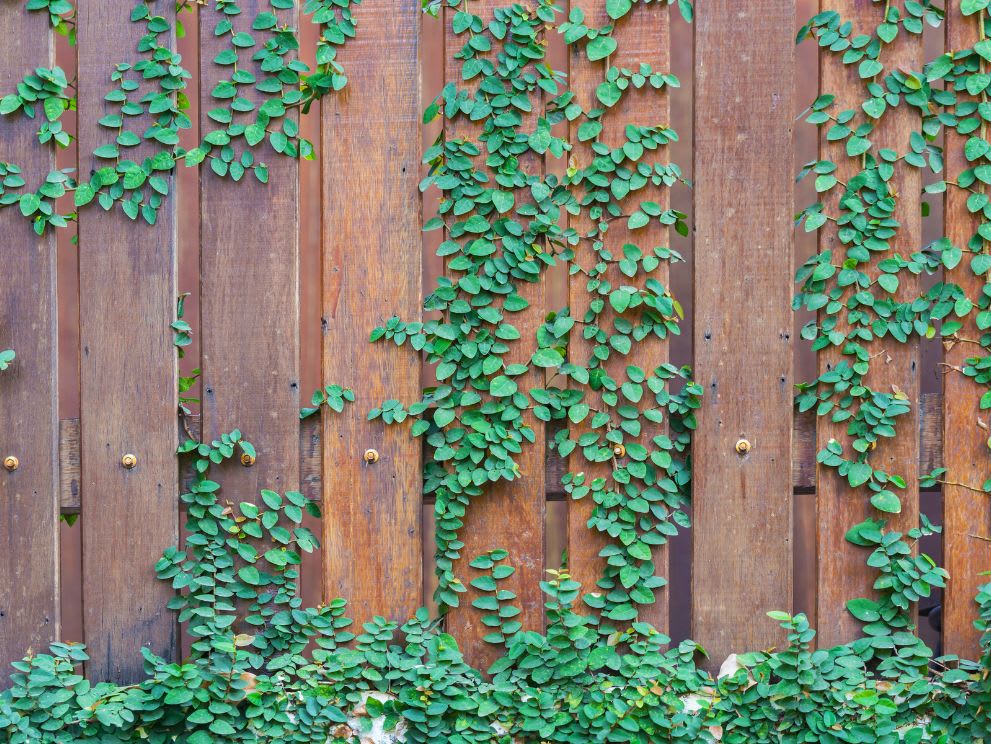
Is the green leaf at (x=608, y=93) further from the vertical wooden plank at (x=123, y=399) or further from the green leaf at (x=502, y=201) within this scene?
the vertical wooden plank at (x=123, y=399)

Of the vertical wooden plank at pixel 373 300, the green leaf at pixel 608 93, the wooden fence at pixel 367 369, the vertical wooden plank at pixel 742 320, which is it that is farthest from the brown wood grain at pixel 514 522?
the vertical wooden plank at pixel 742 320

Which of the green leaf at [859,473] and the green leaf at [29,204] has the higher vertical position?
the green leaf at [29,204]

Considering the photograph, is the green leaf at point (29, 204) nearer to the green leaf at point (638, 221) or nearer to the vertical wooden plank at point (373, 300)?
the vertical wooden plank at point (373, 300)

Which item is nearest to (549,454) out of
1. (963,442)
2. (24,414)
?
(963,442)

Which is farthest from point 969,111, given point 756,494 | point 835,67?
point 756,494

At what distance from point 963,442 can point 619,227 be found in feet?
3.55

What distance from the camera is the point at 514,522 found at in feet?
7.73

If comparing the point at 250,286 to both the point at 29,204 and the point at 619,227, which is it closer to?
the point at 29,204

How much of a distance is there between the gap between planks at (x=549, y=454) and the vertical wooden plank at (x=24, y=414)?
35 mm

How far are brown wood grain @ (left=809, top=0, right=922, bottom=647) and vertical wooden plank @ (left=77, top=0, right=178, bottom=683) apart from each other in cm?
174

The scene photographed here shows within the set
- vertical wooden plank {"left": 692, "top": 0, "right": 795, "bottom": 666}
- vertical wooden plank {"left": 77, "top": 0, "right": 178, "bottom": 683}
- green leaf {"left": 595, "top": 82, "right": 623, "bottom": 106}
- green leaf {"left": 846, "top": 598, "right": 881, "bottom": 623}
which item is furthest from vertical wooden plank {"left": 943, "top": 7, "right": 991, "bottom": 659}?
vertical wooden plank {"left": 77, "top": 0, "right": 178, "bottom": 683}

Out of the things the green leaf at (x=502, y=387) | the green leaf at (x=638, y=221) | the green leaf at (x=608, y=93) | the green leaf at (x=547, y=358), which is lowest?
the green leaf at (x=502, y=387)

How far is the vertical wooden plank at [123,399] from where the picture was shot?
233 cm

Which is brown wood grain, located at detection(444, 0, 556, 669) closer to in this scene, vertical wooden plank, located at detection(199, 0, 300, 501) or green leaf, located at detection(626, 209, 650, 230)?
green leaf, located at detection(626, 209, 650, 230)
